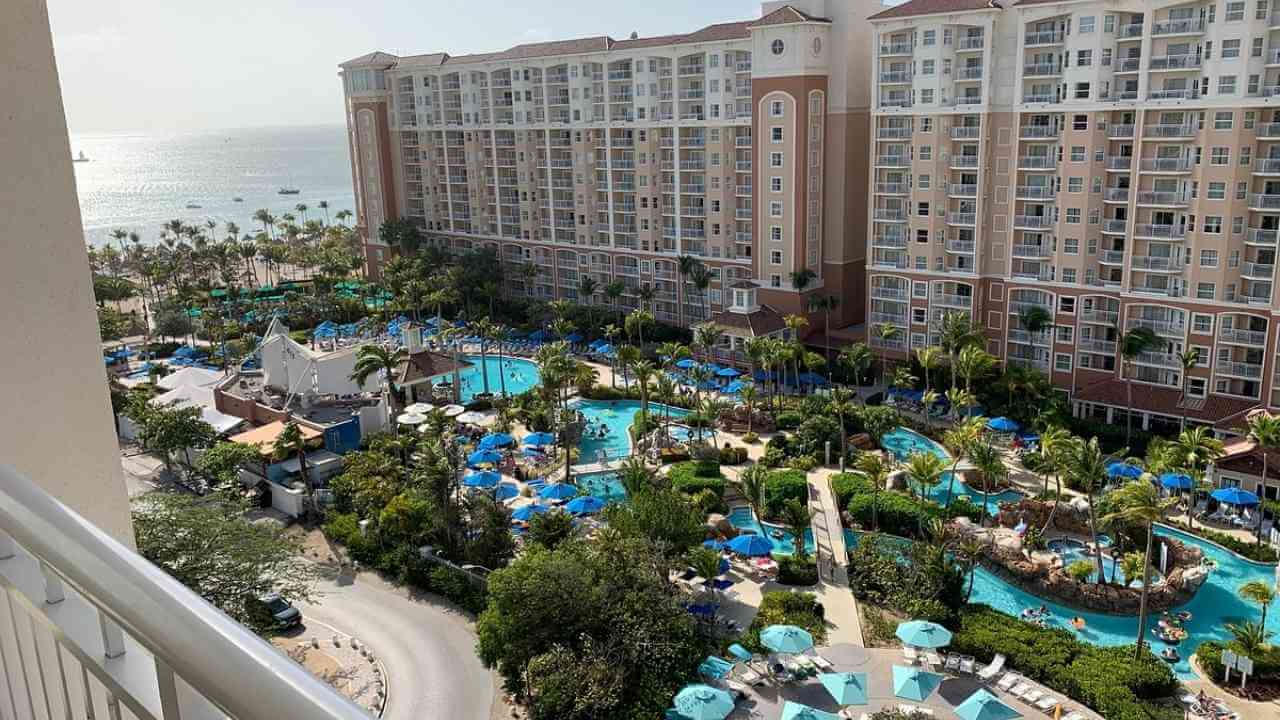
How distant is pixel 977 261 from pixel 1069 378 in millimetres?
6204

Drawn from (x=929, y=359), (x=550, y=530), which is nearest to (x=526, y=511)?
(x=550, y=530)

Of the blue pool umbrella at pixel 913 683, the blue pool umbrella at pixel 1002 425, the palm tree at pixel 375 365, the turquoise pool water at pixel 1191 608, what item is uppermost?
the palm tree at pixel 375 365

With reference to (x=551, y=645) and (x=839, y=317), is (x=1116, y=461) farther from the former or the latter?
(x=551, y=645)

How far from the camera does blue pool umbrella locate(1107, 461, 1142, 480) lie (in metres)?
32.8

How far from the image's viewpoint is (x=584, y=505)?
30406mm

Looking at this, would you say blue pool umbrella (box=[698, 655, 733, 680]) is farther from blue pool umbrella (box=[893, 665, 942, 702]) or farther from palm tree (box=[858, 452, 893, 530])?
palm tree (box=[858, 452, 893, 530])

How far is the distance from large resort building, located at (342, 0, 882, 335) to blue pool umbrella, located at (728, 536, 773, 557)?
2263 centimetres

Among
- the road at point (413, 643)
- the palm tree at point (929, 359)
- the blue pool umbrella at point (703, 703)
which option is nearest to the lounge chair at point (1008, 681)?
the blue pool umbrella at point (703, 703)

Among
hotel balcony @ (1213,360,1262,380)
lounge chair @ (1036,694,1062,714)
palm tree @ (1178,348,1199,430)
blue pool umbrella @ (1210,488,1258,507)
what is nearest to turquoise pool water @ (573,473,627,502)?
lounge chair @ (1036,694,1062,714)

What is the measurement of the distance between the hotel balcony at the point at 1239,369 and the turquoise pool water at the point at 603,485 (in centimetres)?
2307

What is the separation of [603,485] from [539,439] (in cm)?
419

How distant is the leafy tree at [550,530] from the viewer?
2619cm

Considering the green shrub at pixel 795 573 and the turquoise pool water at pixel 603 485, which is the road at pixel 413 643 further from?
the green shrub at pixel 795 573

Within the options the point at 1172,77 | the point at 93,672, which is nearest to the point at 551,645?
the point at 93,672
